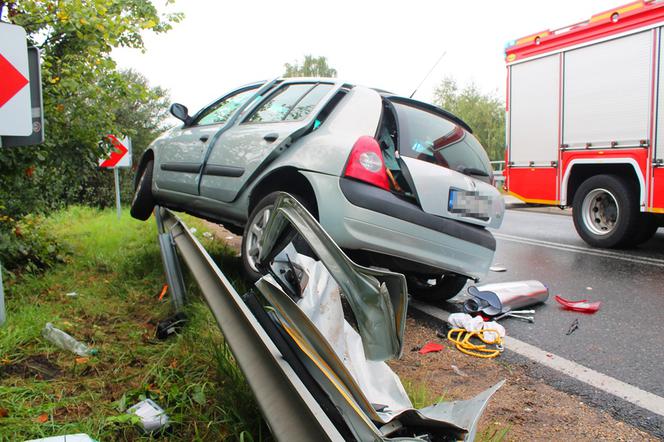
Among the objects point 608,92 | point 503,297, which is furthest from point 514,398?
point 608,92

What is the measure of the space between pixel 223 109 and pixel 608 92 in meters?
5.51

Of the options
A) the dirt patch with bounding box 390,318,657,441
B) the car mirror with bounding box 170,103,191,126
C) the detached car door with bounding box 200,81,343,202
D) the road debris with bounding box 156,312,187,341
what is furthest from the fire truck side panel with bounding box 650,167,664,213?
the road debris with bounding box 156,312,187,341

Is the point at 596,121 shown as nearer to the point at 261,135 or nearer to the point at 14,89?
the point at 261,135

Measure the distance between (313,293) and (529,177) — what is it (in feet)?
23.5

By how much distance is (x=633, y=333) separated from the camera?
11.3 feet

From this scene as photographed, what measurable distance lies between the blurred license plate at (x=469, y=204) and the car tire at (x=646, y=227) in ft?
14.7

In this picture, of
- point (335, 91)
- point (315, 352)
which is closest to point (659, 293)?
point (335, 91)

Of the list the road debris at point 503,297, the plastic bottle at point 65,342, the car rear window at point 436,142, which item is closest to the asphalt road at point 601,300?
the road debris at point 503,297

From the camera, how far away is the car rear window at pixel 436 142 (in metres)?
3.41

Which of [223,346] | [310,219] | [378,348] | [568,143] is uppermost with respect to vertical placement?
[568,143]

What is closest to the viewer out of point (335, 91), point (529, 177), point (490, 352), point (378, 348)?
point (378, 348)

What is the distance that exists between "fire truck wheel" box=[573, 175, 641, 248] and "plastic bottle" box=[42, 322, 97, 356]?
667 centimetres

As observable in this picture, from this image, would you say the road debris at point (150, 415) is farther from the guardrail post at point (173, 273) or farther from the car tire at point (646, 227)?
the car tire at point (646, 227)

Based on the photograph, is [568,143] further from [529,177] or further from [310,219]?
[310,219]
